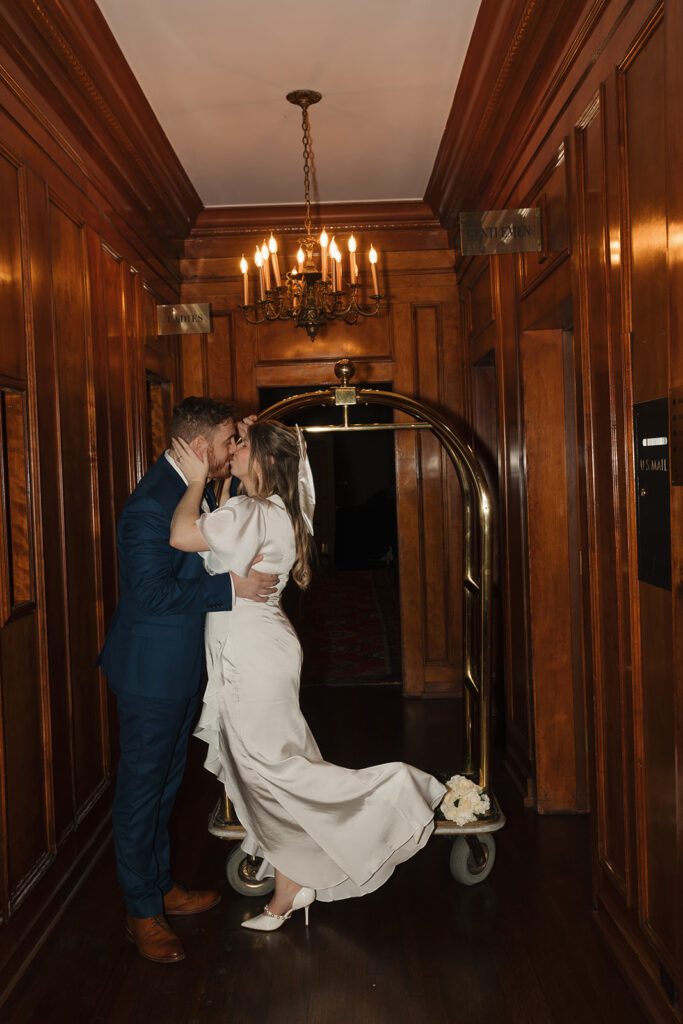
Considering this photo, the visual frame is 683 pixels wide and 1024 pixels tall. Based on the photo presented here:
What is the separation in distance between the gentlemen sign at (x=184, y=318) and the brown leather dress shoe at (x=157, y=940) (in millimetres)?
3002

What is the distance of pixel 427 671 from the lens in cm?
638

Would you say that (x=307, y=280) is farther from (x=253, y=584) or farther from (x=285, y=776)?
(x=285, y=776)

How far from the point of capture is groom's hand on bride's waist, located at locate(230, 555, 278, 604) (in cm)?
297

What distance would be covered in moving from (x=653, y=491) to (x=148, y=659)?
1.63 m

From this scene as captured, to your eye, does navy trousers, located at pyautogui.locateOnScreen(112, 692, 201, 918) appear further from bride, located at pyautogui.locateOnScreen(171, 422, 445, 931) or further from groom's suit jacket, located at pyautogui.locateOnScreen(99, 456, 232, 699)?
bride, located at pyautogui.locateOnScreen(171, 422, 445, 931)

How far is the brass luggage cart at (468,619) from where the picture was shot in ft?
10.6

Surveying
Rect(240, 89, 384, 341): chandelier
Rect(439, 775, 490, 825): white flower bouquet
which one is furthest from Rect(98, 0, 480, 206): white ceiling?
Rect(439, 775, 490, 825): white flower bouquet

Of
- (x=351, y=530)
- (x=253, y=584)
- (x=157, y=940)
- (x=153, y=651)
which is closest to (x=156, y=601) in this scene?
(x=153, y=651)

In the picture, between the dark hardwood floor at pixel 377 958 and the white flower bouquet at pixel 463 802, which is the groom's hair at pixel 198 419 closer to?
the white flower bouquet at pixel 463 802

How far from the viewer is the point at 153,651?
2902 mm

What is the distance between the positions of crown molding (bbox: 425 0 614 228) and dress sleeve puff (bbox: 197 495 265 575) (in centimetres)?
177

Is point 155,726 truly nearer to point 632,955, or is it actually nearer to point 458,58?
point 632,955

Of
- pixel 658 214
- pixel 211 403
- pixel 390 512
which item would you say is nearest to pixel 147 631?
pixel 211 403

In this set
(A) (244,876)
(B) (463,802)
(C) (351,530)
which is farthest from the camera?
(C) (351,530)
